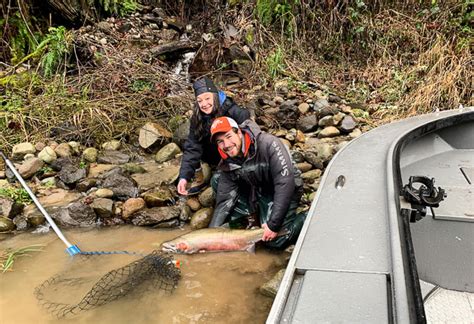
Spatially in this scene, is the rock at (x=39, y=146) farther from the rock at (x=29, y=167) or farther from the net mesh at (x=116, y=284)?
the net mesh at (x=116, y=284)

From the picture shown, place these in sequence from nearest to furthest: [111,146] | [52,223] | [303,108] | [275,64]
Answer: [52,223], [111,146], [303,108], [275,64]

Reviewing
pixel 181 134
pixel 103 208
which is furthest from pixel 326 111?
pixel 103 208

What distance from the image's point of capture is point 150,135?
5.43 meters

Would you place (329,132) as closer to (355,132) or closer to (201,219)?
(355,132)

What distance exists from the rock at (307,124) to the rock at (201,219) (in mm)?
2352

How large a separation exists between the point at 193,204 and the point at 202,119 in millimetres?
906

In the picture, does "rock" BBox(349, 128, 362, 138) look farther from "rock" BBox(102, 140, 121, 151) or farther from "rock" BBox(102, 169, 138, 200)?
"rock" BBox(102, 140, 121, 151)

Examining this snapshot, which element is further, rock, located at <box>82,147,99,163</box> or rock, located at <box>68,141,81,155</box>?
rock, located at <box>68,141,81,155</box>

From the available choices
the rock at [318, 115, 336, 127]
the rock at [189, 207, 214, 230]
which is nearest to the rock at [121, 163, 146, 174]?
the rock at [189, 207, 214, 230]

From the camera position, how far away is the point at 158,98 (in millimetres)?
6176

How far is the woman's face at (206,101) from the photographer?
152 inches

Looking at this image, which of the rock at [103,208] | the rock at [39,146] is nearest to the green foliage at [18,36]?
the rock at [39,146]

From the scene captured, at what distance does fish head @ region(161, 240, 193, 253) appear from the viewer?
343 cm

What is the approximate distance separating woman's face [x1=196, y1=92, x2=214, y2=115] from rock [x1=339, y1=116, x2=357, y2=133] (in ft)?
8.27
